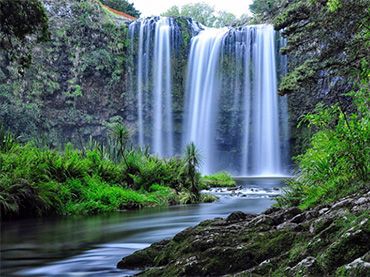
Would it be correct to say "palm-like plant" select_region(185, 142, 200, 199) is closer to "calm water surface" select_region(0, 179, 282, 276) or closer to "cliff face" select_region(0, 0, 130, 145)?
"calm water surface" select_region(0, 179, 282, 276)

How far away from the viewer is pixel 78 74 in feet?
144

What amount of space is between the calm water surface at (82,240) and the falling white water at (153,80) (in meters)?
32.5

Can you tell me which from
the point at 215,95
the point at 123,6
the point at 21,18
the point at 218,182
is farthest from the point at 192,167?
the point at 123,6

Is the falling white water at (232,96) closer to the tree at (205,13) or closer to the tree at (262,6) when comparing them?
the tree at (262,6)

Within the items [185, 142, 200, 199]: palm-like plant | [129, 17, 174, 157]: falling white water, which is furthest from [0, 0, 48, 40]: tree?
[129, 17, 174, 157]: falling white water

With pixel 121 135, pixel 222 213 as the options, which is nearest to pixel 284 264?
pixel 222 213

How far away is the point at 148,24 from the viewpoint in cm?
4541

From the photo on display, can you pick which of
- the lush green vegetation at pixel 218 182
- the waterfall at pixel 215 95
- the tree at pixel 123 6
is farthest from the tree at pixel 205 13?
the lush green vegetation at pixel 218 182

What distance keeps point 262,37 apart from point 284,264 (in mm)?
39790

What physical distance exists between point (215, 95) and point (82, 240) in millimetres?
36264

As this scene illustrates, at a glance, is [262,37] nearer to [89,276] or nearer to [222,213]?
[222,213]

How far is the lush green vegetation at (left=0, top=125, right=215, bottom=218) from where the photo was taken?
1150cm

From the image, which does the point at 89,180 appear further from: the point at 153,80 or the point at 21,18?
the point at 153,80

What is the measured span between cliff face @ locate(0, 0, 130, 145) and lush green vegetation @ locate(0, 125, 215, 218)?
25134 mm
